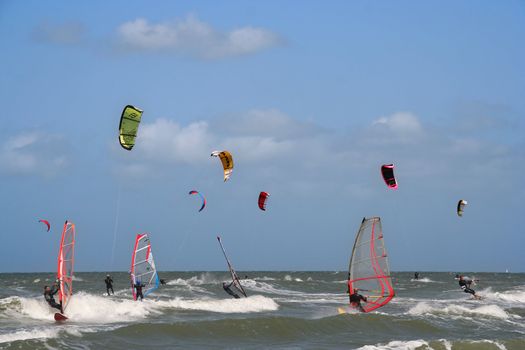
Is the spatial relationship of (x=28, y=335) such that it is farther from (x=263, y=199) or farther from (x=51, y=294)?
(x=263, y=199)

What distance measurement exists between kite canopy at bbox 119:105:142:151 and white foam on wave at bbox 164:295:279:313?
5931 millimetres

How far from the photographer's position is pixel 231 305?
65.0 feet

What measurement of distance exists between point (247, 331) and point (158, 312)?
449 centimetres

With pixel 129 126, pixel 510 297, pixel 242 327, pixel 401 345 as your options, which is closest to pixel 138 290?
pixel 242 327

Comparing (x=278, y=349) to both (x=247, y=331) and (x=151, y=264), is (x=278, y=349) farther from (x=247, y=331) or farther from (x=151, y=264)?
(x=151, y=264)

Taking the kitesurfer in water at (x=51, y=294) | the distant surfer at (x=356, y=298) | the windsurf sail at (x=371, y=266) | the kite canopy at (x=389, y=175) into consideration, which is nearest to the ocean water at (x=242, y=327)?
the distant surfer at (x=356, y=298)


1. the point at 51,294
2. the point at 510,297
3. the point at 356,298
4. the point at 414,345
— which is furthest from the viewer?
the point at 510,297

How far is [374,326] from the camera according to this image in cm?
1478

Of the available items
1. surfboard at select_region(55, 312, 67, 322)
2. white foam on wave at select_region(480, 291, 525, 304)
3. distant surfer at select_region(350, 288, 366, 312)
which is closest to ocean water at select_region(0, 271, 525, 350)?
surfboard at select_region(55, 312, 67, 322)

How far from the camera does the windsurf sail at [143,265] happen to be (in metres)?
19.2

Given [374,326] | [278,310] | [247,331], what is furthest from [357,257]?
[278,310]

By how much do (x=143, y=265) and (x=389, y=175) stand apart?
7095 mm

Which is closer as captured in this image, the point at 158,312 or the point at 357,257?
the point at 357,257

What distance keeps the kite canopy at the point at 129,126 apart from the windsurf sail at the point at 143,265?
17.1 feet
